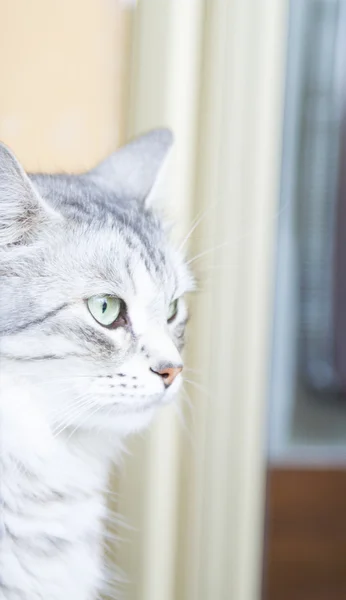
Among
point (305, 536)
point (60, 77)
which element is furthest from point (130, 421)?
point (305, 536)

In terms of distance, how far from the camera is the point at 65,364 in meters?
0.64

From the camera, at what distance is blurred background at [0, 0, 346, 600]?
774 millimetres

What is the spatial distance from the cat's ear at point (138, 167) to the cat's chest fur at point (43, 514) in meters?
0.31

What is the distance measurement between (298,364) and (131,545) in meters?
0.42

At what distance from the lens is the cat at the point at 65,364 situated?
0.63 metres

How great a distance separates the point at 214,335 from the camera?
2.82 ft

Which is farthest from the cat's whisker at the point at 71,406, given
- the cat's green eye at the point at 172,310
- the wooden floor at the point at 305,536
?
the wooden floor at the point at 305,536

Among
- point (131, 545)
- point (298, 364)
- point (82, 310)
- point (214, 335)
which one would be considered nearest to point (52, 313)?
point (82, 310)

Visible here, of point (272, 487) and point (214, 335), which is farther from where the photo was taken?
point (272, 487)

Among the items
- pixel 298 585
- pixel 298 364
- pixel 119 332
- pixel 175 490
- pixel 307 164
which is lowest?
pixel 298 585

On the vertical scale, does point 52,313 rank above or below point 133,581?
above

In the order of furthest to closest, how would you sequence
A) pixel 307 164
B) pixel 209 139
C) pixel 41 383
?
pixel 307 164 → pixel 209 139 → pixel 41 383

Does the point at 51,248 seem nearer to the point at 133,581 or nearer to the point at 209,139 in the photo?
the point at 209,139

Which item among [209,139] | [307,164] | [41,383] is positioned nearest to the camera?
[41,383]
